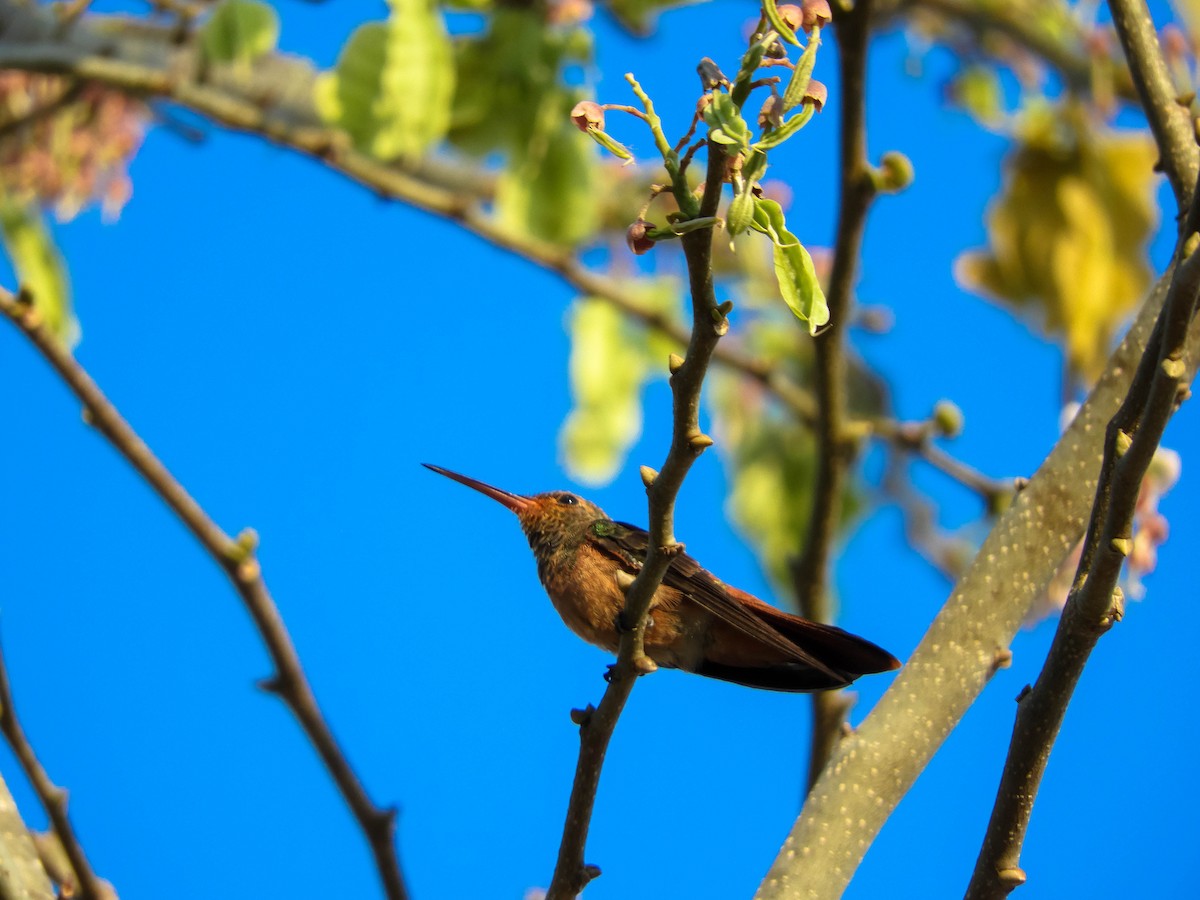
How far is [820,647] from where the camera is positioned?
3.32 metres

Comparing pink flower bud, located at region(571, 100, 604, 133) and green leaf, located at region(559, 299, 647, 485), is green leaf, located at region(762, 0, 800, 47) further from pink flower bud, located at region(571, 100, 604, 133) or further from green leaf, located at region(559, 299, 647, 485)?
green leaf, located at region(559, 299, 647, 485)

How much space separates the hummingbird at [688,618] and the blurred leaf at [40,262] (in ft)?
5.66

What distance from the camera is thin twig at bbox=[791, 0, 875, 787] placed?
3.40 m

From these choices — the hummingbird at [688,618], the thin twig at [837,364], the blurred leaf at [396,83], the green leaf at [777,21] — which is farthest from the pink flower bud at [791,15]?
the blurred leaf at [396,83]

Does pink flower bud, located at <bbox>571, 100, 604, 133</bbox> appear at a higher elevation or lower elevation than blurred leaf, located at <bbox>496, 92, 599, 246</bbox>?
lower

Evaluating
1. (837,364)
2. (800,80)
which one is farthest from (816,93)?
(837,364)

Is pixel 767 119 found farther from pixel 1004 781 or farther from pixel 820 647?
pixel 820 647

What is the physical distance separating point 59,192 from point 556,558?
8.87 ft

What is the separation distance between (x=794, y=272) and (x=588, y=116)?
0.37 metres

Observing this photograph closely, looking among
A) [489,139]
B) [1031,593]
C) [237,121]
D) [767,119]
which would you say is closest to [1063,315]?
[489,139]

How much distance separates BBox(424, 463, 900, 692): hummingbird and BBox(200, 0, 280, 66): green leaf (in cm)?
149

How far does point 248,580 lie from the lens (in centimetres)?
287

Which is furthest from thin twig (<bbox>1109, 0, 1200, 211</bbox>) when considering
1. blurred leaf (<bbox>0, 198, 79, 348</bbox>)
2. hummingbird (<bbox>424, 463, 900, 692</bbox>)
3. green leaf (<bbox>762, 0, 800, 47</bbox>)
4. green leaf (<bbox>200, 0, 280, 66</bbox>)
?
blurred leaf (<bbox>0, 198, 79, 348</bbox>)

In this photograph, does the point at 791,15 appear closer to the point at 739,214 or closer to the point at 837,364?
the point at 739,214
